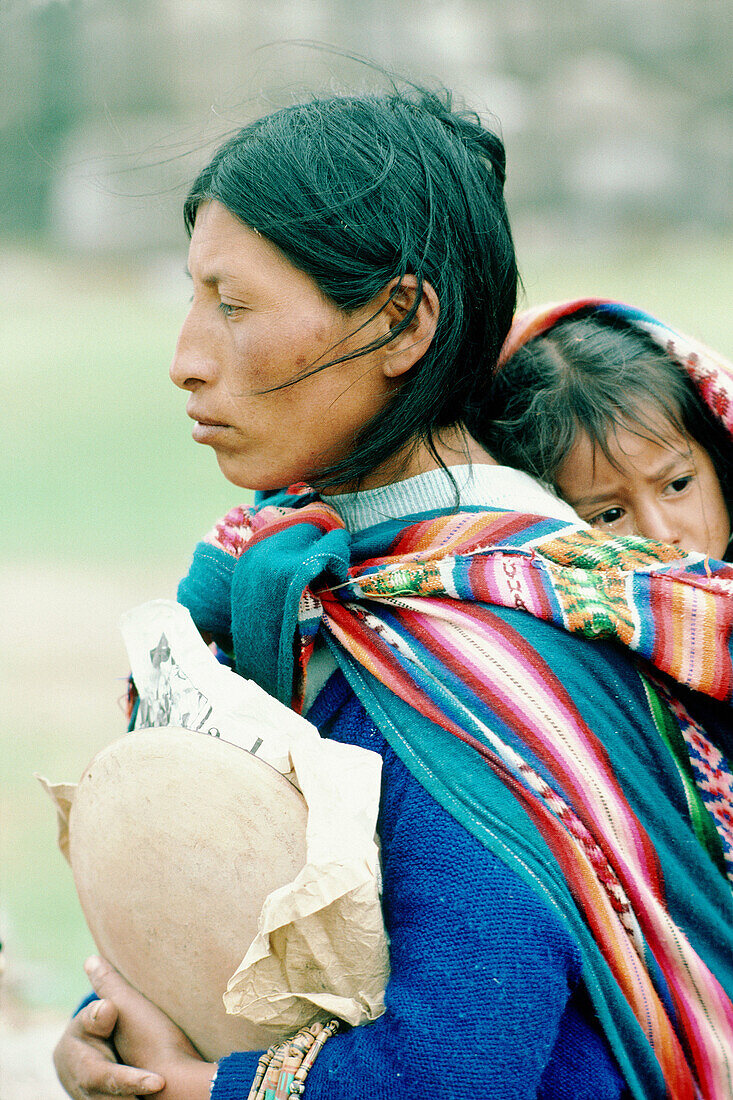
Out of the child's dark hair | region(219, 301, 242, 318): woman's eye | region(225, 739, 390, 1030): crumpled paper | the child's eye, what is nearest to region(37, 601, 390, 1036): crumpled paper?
region(225, 739, 390, 1030): crumpled paper

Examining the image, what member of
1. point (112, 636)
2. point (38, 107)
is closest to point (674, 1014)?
point (112, 636)

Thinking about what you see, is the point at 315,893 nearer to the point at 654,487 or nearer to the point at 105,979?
the point at 105,979

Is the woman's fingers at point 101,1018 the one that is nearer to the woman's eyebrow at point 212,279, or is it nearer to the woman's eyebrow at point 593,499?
A: the woman's eyebrow at point 212,279

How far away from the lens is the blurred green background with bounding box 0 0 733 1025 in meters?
4.93

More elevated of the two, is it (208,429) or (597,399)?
(208,429)

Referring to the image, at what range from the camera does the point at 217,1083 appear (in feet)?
3.77

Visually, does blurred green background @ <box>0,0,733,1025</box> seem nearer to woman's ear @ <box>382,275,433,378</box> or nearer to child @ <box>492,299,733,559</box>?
child @ <box>492,299,733,559</box>

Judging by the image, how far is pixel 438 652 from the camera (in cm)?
125

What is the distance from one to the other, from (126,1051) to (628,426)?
1.22 m

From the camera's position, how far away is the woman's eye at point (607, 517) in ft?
5.88

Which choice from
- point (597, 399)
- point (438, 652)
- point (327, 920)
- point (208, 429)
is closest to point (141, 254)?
point (597, 399)

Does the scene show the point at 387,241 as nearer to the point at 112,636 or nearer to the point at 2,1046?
the point at 2,1046

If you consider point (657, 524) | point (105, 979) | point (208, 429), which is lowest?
point (105, 979)

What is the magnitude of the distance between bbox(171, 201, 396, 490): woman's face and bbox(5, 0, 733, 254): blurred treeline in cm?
1000
